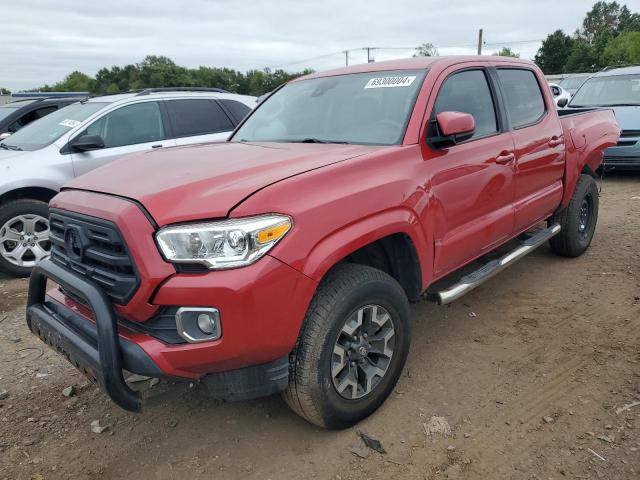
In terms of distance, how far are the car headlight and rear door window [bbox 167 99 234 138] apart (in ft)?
14.7

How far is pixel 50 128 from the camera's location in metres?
5.91

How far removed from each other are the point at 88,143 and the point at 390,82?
11.4 ft

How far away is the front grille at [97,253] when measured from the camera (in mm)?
2199

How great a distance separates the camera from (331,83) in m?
3.67

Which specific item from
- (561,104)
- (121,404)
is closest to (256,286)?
(121,404)

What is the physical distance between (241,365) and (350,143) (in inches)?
59.3

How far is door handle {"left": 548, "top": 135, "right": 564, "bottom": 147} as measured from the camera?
4.26 metres

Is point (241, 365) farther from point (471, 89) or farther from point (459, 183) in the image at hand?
point (471, 89)

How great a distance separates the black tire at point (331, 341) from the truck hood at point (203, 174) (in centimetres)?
59

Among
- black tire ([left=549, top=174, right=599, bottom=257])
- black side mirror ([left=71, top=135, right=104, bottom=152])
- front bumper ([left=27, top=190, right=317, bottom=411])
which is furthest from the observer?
black side mirror ([left=71, top=135, right=104, bottom=152])

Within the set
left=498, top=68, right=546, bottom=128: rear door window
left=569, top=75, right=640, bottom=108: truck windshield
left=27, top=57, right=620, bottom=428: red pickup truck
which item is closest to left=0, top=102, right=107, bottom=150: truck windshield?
left=27, top=57, right=620, bottom=428: red pickup truck

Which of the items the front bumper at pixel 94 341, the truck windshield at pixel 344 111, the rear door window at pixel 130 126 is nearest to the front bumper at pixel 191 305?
the front bumper at pixel 94 341

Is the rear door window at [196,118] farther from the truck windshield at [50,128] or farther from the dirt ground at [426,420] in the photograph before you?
the dirt ground at [426,420]

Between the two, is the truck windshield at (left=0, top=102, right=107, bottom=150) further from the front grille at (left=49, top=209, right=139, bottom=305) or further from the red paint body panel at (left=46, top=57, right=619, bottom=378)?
the front grille at (left=49, top=209, right=139, bottom=305)
